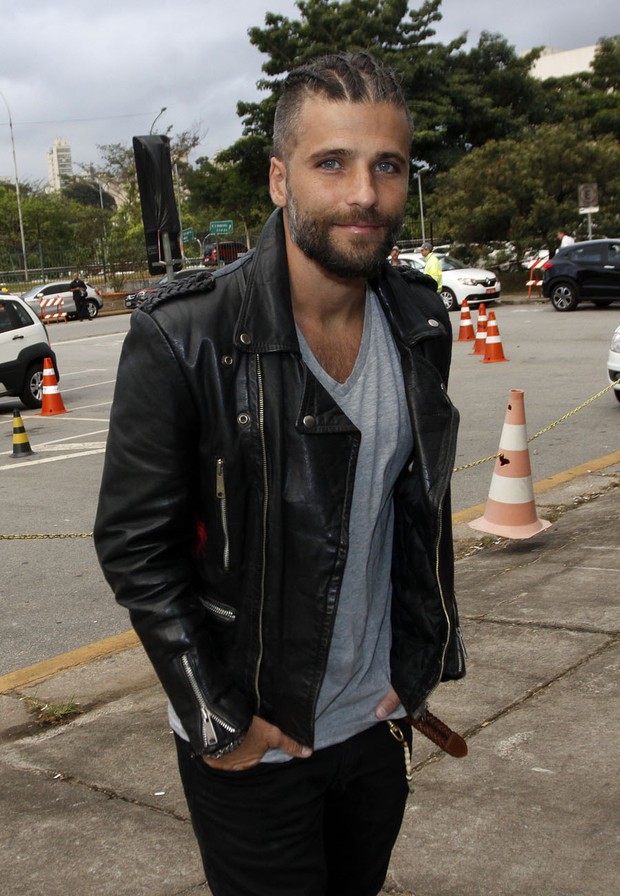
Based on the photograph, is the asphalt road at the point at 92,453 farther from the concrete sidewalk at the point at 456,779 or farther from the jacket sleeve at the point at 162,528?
the jacket sleeve at the point at 162,528

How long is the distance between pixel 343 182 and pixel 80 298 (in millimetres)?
37811

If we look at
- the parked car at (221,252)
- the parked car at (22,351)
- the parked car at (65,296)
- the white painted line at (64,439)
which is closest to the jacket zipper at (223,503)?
the white painted line at (64,439)

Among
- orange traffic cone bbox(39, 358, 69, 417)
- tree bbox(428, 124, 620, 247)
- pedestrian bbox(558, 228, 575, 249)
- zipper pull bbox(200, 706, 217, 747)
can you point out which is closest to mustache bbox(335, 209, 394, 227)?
zipper pull bbox(200, 706, 217, 747)

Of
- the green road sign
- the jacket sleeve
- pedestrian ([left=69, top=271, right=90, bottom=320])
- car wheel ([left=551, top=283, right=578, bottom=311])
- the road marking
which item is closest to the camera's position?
the jacket sleeve

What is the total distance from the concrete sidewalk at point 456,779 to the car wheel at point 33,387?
443 inches

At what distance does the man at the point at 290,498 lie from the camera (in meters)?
1.81

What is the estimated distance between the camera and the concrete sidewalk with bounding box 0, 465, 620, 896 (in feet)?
10.4

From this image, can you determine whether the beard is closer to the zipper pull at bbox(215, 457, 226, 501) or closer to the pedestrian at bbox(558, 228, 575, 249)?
the zipper pull at bbox(215, 457, 226, 501)

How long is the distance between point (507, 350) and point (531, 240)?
47.5ft

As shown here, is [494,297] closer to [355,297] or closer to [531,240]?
[531,240]

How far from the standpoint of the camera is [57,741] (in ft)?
14.1

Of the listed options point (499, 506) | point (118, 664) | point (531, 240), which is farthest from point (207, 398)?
point (531, 240)

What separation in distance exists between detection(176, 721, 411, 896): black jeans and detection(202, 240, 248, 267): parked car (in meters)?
44.7

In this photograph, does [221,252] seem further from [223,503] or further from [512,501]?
[223,503]
